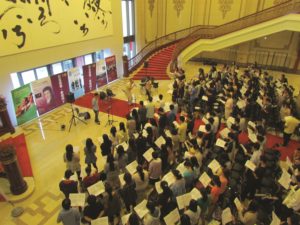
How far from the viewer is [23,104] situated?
8656mm

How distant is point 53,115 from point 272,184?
27.0 feet

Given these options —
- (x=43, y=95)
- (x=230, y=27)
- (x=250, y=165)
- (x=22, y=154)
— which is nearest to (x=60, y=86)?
(x=43, y=95)

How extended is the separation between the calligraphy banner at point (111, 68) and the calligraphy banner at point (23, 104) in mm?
4738

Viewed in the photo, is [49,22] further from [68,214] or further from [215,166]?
[215,166]

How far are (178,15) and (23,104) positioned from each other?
40.7ft

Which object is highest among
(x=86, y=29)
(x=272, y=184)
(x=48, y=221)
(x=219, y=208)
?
(x=86, y=29)

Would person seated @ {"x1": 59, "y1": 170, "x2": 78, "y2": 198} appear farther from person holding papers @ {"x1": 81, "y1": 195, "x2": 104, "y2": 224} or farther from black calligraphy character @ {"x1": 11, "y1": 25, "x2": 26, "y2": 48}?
black calligraphy character @ {"x1": 11, "y1": 25, "x2": 26, "y2": 48}

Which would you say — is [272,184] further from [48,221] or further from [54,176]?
[54,176]

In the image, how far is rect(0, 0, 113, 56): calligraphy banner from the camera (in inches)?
313

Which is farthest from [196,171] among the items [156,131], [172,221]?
[156,131]

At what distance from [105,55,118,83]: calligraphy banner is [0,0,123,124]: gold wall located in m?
0.55

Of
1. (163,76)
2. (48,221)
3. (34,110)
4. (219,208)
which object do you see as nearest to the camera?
(219,208)

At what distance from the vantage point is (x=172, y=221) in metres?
3.69

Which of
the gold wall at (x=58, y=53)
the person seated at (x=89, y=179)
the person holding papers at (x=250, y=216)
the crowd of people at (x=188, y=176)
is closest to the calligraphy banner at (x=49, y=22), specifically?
the gold wall at (x=58, y=53)
